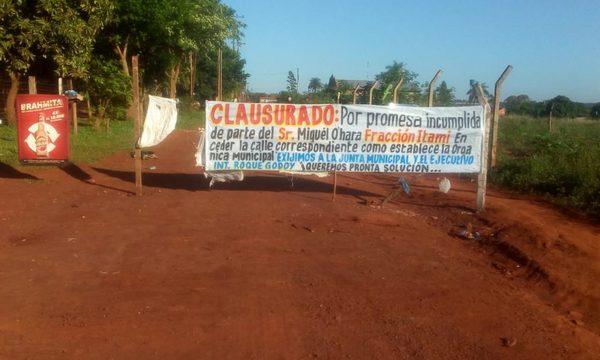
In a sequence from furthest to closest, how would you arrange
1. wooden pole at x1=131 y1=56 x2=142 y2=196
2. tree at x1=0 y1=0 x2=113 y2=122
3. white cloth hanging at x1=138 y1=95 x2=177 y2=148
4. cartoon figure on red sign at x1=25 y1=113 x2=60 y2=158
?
tree at x1=0 y1=0 x2=113 y2=122 → cartoon figure on red sign at x1=25 y1=113 x2=60 y2=158 → white cloth hanging at x1=138 y1=95 x2=177 y2=148 → wooden pole at x1=131 y1=56 x2=142 y2=196

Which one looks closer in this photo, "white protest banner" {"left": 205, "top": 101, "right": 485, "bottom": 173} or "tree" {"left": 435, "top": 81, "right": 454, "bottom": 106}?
"white protest banner" {"left": 205, "top": 101, "right": 485, "bottom": 173}

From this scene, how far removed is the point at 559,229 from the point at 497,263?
1945mm

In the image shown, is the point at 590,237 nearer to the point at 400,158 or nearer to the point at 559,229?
the point at 559,229

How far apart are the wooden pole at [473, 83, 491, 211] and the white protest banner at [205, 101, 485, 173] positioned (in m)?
0.14

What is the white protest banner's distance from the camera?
982 cm

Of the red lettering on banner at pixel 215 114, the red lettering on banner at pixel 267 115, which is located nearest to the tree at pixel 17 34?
the red lettering on banner at pixel 215 114

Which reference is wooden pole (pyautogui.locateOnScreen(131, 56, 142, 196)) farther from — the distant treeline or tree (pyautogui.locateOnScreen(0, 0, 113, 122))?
the distant treeline

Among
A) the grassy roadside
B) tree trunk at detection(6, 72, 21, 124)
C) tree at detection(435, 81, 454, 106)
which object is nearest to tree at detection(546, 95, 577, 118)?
tree at detection(435, 81, 454, 106)

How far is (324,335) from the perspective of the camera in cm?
454

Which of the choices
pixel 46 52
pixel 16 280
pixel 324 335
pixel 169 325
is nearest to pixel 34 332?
pixel 169 325

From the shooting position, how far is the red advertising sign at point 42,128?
1022 centimetres

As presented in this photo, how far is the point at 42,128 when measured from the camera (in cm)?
1031

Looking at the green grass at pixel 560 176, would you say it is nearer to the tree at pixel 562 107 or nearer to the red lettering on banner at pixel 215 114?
the red lettering on banner at pixel 215 114

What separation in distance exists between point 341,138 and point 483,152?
2.37 m
